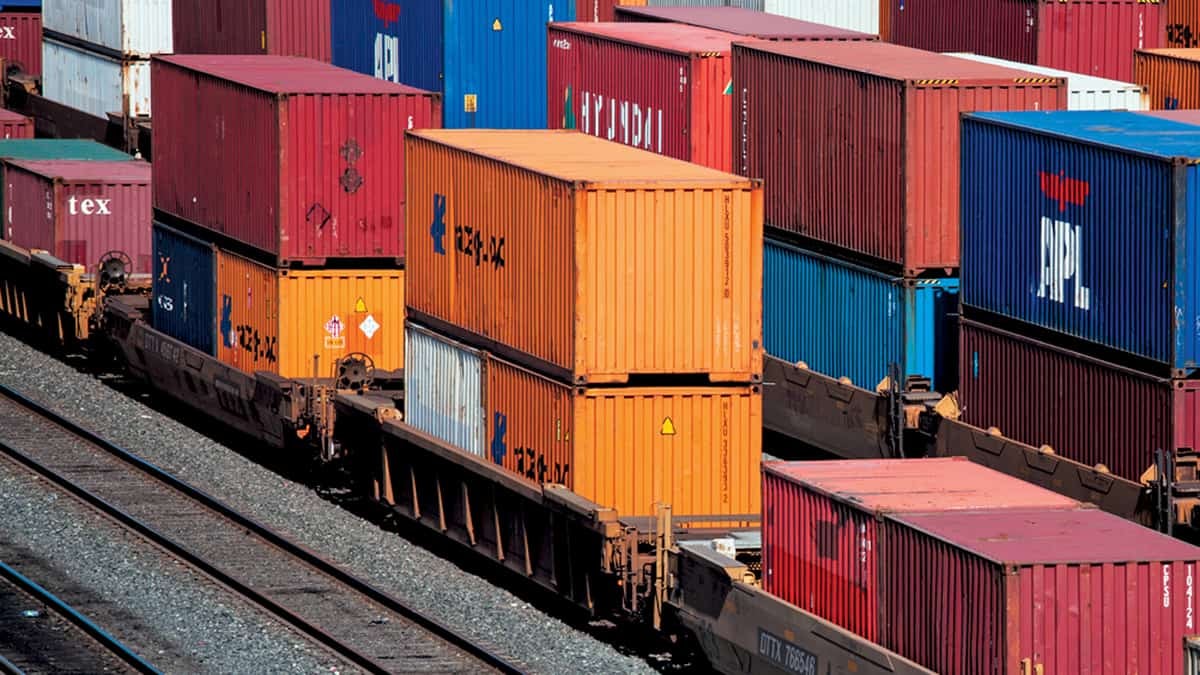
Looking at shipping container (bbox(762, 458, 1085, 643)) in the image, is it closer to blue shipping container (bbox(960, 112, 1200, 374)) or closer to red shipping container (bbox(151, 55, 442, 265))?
blue shipping container (bbox(960, 112, 1200, 374))

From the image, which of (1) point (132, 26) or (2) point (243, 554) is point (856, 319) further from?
(1) point (132, 26)

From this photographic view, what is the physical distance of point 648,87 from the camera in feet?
127

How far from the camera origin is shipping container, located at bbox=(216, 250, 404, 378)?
3497cm

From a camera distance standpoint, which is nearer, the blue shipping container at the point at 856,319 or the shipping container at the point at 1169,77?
the blue shipping container at the point at 856,319

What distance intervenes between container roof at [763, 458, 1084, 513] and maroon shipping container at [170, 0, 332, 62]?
922 inches

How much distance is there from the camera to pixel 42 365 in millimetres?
43844

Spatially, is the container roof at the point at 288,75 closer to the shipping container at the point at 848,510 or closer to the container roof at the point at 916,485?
the container roof at the point at 916,485

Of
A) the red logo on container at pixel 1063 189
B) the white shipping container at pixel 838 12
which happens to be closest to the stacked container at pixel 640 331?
the red logo on container at pixel 1063 189

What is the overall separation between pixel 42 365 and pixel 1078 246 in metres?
20.4

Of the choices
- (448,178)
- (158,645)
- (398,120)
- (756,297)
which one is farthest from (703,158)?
(158,645)

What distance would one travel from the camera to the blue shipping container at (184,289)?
3766 cm

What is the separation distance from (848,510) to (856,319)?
1149 centimetres

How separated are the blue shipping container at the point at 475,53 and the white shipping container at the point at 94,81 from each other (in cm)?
1346

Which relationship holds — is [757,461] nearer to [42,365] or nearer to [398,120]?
[398,120]
